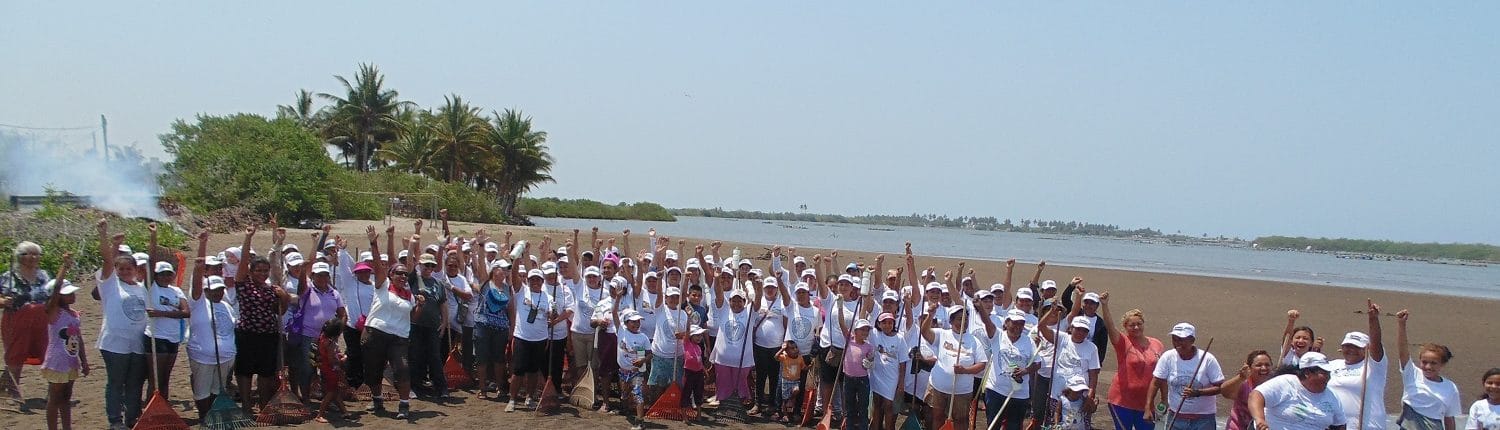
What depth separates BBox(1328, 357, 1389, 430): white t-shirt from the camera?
20.5 feet

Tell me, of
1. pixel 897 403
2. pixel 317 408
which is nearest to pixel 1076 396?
pixel 897 403

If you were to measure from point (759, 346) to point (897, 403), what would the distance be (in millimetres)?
1566

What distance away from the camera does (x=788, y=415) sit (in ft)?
30.1

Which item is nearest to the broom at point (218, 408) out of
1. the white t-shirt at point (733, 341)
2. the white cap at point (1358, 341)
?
the white t-shirt at point (733, 341)

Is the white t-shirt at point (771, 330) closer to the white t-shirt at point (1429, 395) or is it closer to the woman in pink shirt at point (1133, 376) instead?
the woman in pink shirt at point (1133, 376)

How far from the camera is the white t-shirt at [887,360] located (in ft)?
26.3

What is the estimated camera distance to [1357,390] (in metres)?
6.36

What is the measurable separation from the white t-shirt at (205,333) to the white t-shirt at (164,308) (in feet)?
0.42

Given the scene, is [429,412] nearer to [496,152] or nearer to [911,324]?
[911,324]

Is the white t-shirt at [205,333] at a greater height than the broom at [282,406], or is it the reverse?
the white t-shirt at [205,333]

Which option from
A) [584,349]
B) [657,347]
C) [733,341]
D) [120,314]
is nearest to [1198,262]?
[733,341]

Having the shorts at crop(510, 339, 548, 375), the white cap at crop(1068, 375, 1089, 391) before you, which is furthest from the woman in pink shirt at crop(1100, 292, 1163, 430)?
the shorts at crop(510, 339, 548, 375)

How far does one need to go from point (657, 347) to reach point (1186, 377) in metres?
4.59

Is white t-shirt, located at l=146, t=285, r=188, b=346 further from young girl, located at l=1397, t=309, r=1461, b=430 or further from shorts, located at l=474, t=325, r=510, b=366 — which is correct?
young girl, located at l=1397, t=309, r=1461, b=430
